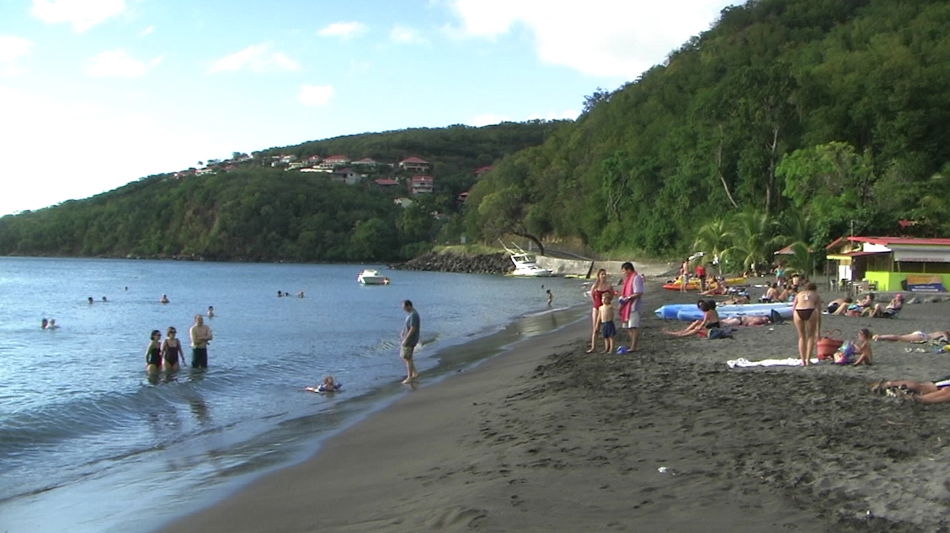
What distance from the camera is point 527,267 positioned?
88000 mm

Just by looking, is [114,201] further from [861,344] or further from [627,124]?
[861,344]

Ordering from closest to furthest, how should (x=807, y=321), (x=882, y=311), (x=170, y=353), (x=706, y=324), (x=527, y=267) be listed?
(x=807, y=321), (x=170, y=353), (x=706, y=324), (x=882, y=311), (x=527, y=267)

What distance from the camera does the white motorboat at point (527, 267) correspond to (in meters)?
86.3

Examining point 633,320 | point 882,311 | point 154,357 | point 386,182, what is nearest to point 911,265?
point 882,311

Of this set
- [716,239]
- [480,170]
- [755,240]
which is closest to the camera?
[755,240]

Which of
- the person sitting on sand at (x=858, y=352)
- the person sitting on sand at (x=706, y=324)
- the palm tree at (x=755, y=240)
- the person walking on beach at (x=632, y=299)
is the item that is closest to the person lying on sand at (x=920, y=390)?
the person sitting on sand at (x=858, y=352)

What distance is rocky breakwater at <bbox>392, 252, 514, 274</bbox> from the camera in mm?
100812

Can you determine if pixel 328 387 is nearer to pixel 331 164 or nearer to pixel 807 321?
pixel 807 321

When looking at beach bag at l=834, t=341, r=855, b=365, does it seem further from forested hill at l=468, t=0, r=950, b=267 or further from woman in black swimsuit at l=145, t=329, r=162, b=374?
forested hill at l=468, t=0, r=950, b=267

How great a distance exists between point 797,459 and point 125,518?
6.08 meters

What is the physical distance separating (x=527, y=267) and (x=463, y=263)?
2172cm

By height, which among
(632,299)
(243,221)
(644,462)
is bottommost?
(644,462)

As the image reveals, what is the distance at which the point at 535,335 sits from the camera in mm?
25203

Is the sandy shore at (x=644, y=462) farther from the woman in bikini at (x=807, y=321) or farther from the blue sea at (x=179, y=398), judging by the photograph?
the blue sea at (x=179, y=398)
